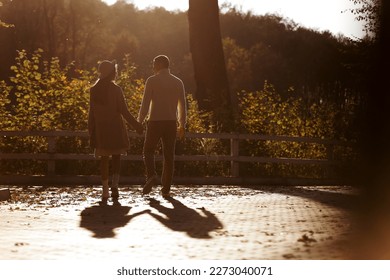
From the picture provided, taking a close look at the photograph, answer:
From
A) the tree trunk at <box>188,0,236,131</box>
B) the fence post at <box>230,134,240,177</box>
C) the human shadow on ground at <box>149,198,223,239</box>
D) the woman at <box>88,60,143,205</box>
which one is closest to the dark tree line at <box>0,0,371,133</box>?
the tree trunk at <box>188,0,236,131</box>

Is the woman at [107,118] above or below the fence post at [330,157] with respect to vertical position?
above

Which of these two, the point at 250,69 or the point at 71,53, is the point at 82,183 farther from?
the point at 250,69

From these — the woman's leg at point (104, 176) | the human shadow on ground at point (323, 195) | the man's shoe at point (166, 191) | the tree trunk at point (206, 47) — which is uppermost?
the tree trunk at point (206, 47)

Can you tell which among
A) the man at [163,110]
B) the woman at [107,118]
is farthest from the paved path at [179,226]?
the woman at [107,118]

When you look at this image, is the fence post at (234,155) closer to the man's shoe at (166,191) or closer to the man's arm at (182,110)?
the man's shoe at (166,191)

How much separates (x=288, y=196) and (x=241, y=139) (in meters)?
5.89

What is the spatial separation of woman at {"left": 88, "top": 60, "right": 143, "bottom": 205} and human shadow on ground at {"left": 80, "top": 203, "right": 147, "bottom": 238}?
103cm

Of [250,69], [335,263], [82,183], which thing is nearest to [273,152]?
[82,183]

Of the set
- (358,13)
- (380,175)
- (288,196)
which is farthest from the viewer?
(358,13)

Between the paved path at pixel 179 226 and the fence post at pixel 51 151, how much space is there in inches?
137

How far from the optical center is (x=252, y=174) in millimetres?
21594

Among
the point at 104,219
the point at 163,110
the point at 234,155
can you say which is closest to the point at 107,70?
the point at 163,110

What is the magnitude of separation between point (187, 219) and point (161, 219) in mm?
329

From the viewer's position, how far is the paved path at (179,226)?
335 inches
